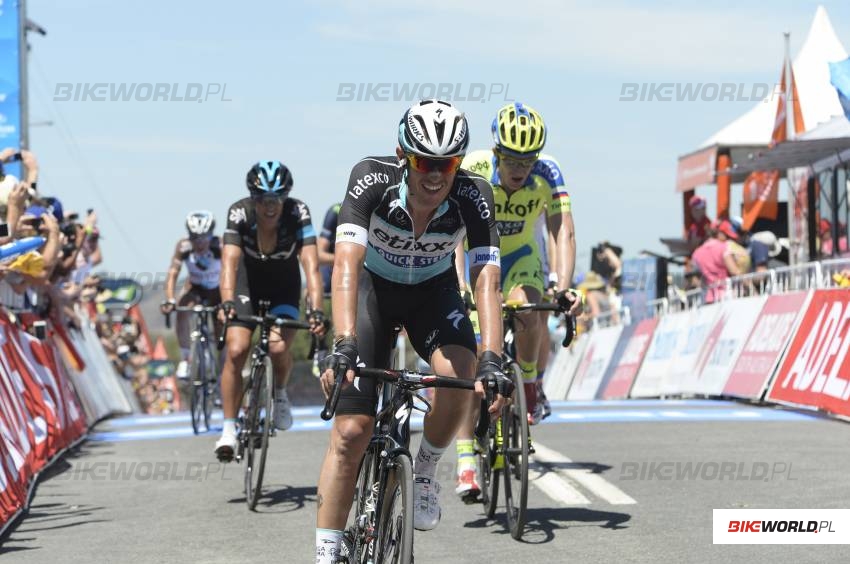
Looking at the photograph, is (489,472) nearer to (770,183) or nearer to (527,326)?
(527,326)

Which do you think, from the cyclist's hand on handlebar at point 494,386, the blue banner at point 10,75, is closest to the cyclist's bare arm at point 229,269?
the cyclist's hand on handlebar at point 494,386

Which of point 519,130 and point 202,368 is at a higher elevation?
point 519,130

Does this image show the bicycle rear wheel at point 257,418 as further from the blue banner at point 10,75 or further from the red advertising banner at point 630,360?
the blue banner at point 10,75

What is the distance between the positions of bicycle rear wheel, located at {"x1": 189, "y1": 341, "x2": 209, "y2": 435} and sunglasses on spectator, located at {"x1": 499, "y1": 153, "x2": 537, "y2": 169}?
22.3ft

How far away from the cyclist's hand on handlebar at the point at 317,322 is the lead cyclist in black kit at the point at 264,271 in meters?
0.02

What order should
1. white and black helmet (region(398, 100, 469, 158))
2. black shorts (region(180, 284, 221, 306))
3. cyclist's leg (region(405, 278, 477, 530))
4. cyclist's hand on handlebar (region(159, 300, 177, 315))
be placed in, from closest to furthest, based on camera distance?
white and black helmet (region(398, 100, 469, 158)), cyclist's leg (region(405, 278, 477, 530)), cyclist's hand on handlebar (region(159, 300, 177, 315)), black shorts (region(180, 284, 221, 306))

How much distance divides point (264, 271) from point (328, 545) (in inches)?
206

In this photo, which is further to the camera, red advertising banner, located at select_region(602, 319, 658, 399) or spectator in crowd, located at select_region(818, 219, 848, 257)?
red advertising banner, located at select_region(602, 319, 658, 399)

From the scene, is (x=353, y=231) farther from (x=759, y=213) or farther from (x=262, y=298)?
(x=759, y=213)

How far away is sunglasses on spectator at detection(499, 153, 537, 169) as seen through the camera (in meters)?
9.19

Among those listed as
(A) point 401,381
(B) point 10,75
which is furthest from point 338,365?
(B) point 10,75

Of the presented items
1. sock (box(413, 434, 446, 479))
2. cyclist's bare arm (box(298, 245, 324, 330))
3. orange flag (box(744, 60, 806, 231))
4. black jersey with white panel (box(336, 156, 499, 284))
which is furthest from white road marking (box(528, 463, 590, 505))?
orange flag (box(744, 60, 806, 231))

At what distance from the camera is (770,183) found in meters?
29.2

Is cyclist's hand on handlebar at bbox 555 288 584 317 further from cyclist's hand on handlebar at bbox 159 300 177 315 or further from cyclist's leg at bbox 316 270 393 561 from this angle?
cyclist's hand on handlebar at bbox 159 300 177 315
